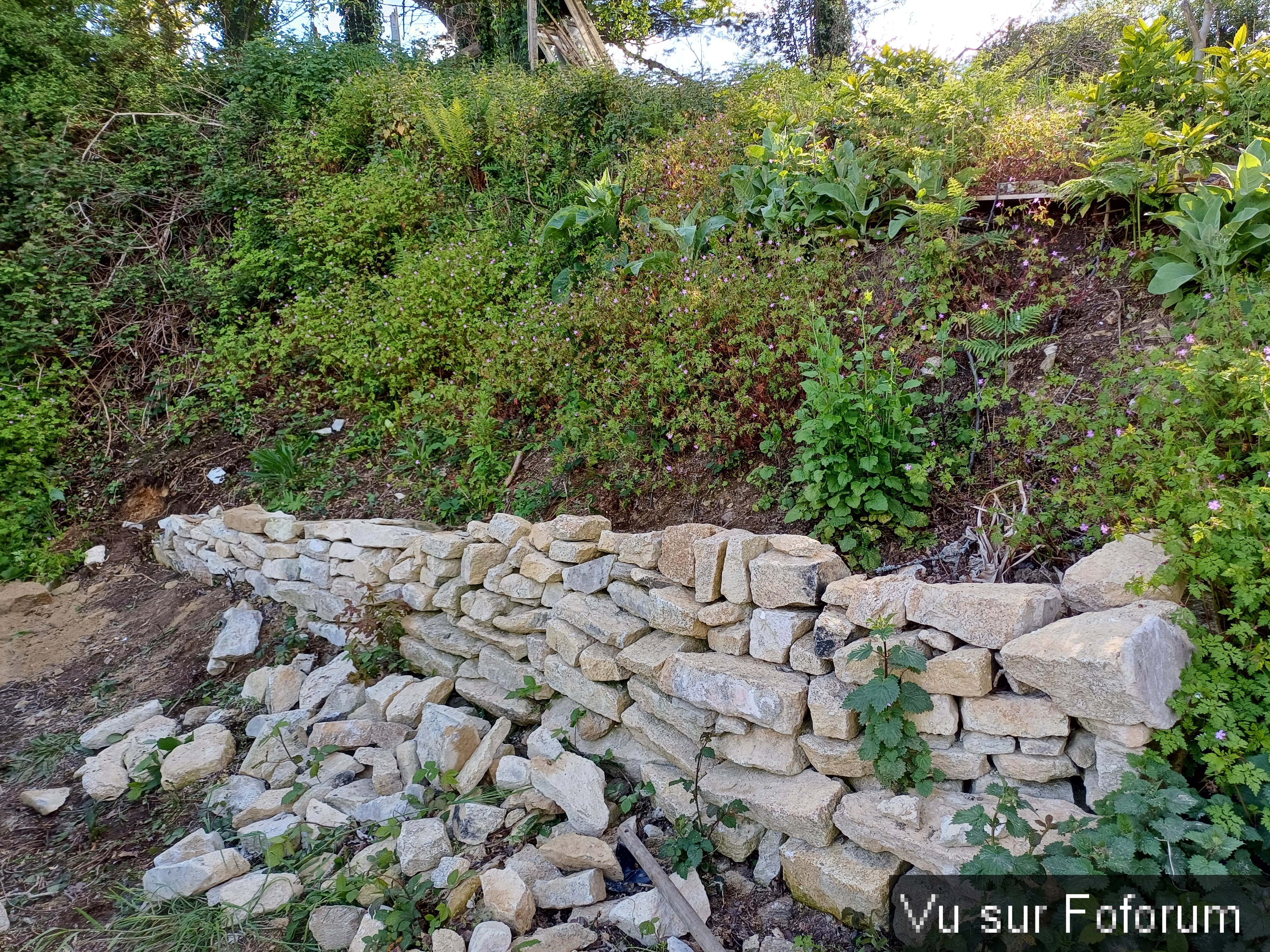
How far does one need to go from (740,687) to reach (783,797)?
0.40 metres

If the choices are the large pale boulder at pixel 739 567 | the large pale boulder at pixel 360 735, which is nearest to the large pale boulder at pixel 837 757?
the large pale boulder at pixel 739 567

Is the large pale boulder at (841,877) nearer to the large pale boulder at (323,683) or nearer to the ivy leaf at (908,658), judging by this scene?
the ivy leaf at (908,658)

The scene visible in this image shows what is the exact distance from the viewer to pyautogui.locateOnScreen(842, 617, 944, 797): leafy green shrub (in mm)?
2377

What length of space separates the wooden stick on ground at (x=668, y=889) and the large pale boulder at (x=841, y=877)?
345mm

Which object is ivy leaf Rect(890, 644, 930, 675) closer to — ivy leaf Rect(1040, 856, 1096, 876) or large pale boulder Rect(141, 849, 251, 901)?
ivy leaf Rect(1040, 856, 1096, 876)

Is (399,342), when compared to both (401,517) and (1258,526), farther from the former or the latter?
(1258,526)

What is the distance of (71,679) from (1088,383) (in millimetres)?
6284

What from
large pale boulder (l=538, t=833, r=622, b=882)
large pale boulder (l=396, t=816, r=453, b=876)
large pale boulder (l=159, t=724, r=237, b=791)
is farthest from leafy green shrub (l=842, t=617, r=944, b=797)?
large pale boulder (l=159, t=724, r=237, b=791)

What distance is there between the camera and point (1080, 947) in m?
1.97

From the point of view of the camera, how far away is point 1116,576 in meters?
2.33

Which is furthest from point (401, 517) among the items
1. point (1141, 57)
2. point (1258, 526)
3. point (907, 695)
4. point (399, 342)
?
point (1141, 57)

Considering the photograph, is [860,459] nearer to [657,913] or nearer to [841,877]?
[841,877]

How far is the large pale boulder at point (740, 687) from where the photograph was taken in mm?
2682

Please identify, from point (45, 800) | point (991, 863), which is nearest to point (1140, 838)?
point (991, 863)
